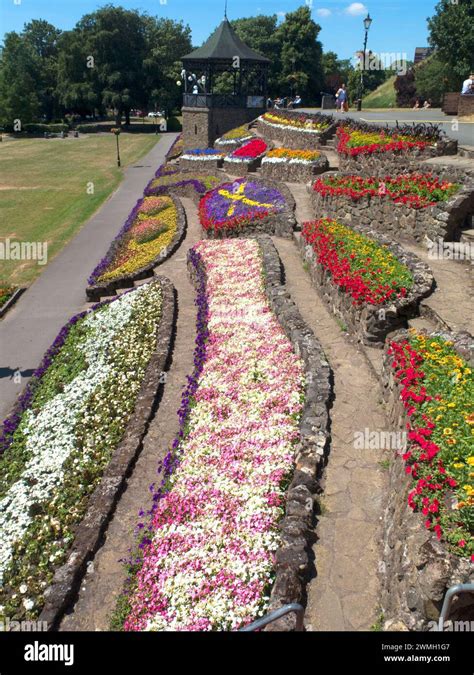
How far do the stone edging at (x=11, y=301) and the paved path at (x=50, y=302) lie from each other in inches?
7.5

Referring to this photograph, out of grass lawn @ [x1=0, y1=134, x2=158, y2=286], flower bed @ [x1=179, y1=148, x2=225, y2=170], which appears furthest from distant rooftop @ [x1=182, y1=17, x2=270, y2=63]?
grass lawn @ [x1=0, y1=134, x2=158, y2=286]

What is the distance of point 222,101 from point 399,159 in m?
27.3

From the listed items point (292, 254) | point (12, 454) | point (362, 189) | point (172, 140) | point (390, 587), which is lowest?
point (12, 454)

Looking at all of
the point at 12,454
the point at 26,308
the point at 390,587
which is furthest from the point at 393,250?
the point at 26,308

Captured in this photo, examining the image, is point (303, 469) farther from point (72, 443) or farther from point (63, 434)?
point (63, 434)

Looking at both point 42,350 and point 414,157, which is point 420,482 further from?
point 414,157

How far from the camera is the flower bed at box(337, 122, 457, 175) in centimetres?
1842

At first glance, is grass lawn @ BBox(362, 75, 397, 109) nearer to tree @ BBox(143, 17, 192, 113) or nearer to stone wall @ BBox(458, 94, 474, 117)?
tree @ BBox(143, 17, 192, 113)

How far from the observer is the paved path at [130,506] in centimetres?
682

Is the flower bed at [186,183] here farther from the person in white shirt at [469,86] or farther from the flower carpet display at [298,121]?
the person in white shirt at [469,86]

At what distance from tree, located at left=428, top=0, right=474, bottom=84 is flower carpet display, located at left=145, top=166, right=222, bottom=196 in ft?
87.5

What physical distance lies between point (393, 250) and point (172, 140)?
5803cm

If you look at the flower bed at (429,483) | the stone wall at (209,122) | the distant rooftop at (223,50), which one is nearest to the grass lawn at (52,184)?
the stone wall at (209,122)

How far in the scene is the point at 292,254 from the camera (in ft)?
55.8
